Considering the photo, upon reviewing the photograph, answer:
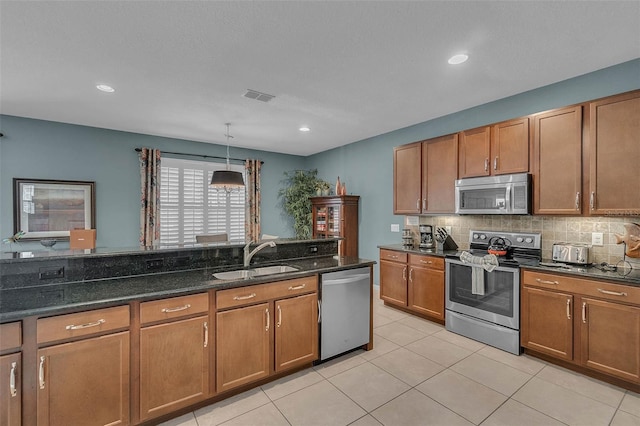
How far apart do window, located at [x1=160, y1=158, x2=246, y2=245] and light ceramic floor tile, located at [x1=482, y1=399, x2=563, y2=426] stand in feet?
16.9

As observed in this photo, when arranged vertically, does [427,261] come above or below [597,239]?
below

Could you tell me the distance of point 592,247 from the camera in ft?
9.36

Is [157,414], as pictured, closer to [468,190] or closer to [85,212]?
[468,190]

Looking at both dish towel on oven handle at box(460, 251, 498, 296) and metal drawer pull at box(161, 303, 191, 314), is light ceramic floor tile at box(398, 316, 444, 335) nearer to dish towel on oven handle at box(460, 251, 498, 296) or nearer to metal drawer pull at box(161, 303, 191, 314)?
dish towel on oven handle at box(460, 251, 498, 296)

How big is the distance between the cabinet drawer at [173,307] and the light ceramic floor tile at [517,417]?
83.2 inches

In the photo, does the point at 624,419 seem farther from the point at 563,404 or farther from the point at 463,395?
the point at 463,395

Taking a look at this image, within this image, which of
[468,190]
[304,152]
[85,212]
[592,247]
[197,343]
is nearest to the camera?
[197,343]

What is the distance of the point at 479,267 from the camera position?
3.10 m

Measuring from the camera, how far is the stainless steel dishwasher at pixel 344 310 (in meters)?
2.65

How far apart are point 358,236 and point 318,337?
3.12 meters

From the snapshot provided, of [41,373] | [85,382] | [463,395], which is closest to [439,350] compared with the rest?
[463,395]

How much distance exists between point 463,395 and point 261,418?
5.15 feet

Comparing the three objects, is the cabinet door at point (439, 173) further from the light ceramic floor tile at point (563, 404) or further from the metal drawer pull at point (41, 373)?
the metal drawer pull at point (41, 373)

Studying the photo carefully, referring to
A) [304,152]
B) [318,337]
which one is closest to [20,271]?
[318,337]
